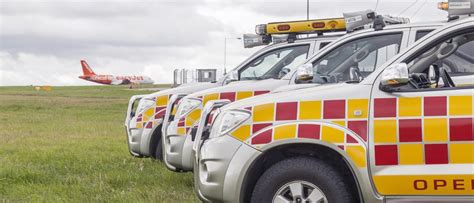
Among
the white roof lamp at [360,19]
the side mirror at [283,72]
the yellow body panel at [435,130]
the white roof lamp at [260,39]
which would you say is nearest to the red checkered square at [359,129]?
the yellow body panel at [435,130]

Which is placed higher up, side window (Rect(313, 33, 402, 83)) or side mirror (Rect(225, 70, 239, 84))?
side window (Rect(313, 33, 402, 83))

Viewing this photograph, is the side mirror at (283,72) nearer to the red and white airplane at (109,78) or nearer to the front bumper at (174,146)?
the front bumper at (174,146)

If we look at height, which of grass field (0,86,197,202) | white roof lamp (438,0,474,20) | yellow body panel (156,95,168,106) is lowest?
grass field (0,86,197,202)

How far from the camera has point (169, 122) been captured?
26.7ft

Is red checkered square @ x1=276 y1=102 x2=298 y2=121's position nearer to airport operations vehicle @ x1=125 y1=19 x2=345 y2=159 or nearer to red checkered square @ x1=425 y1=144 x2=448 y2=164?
red checkered square @ x1=425 y1=144 x2=448 y2=164

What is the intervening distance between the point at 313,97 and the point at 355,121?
333 mm

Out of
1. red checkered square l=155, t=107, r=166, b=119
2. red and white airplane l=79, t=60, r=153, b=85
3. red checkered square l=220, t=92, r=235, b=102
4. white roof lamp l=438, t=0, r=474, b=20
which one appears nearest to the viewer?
white roof lamp l=438, t=0, r=474, b=20

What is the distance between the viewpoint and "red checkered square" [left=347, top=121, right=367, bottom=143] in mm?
4621

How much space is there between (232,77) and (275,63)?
0.57 m

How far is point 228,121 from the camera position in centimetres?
496

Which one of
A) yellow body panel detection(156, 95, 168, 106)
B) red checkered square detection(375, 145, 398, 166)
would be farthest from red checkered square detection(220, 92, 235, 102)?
red checkered square detection(375, 145, 398, 166)

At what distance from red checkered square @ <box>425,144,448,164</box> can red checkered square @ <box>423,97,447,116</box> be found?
7.9 inches

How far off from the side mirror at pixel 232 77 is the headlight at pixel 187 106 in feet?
4.04

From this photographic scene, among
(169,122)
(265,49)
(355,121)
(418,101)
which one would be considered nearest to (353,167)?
(355,121)
